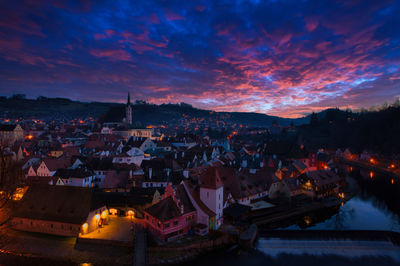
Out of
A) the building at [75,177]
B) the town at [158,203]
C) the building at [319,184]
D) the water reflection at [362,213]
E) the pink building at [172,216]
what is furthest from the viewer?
the building at [319,184]

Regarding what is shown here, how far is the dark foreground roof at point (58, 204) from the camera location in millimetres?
27531

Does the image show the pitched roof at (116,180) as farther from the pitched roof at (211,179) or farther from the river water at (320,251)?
the river water at (320,251)

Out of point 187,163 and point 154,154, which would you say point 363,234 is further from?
point 154,154

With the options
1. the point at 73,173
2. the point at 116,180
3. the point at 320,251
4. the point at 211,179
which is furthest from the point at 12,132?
the point at 320,251

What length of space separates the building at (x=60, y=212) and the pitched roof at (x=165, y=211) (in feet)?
21.6

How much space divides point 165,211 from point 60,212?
12680 millimetres

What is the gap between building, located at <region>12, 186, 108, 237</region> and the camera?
27.1m

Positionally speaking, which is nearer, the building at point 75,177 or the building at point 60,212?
the building at point 60,212

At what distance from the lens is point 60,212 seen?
2802cm

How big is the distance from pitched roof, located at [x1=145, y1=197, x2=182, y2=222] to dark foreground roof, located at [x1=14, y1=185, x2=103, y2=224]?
729 cm

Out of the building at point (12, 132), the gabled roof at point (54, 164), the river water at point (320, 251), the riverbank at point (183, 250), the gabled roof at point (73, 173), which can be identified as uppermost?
the building at point (12, 132)

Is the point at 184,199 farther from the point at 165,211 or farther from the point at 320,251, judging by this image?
the point at 320,251

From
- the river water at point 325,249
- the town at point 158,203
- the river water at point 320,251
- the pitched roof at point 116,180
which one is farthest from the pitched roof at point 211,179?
the pitched roof at point 116,180

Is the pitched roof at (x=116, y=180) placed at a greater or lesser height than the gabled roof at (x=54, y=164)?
lesser
